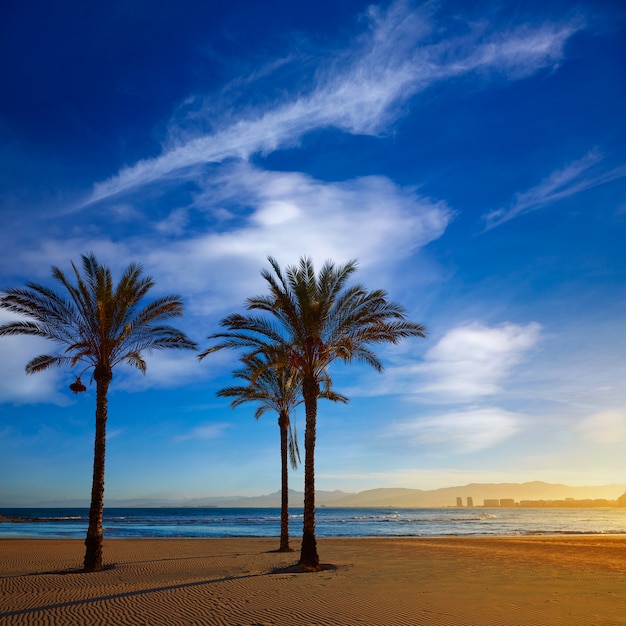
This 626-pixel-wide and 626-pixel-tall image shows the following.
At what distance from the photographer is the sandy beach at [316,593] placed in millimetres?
9719

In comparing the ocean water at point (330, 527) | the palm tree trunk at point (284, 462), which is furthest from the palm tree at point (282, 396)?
the ocean water at point (330, 527)

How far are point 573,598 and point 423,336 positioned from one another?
920cm

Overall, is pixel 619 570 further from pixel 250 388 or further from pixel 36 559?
pixel 36 559

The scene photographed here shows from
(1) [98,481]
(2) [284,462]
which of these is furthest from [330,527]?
(1) [98,481]

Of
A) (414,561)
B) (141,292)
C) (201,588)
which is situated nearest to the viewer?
(201,588)

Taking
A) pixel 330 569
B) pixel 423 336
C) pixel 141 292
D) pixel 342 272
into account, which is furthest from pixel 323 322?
pixel 330 569

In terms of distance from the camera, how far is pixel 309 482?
17344 mm

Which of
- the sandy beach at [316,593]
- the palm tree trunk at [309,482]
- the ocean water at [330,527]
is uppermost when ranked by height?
the palm tree trunk at [309,482]

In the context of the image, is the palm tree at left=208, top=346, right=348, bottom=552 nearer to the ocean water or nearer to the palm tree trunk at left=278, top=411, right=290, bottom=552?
the palm tree trunk at left=278, top=411, right=290, bottom=552

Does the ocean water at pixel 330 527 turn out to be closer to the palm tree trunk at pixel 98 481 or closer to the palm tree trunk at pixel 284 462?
the palm tree trunk at pixel 284 462

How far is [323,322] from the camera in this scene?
18.3 m

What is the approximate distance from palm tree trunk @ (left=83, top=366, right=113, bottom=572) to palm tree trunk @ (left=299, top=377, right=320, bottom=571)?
674 cm

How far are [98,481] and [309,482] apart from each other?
7107mm

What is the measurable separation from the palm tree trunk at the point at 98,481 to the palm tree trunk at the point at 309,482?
674 centimetres
